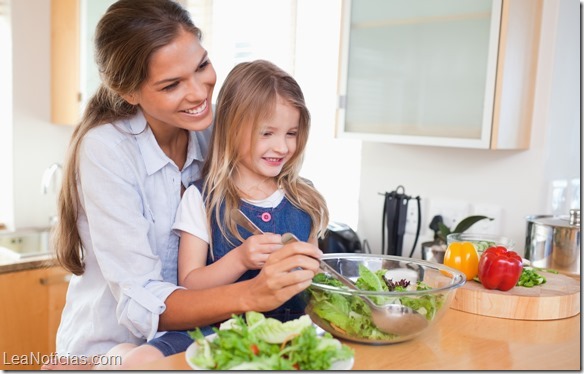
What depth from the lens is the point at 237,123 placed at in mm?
1374

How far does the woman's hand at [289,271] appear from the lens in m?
1.01

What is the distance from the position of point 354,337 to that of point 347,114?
1.23 m

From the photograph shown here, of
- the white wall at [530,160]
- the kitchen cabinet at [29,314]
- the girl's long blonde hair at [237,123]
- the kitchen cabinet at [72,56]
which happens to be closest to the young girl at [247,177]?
the girl's long blonde hair at [237,123]

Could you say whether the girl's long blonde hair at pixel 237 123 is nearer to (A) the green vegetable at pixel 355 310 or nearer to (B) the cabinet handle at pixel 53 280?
(A) the green vegetable at pixel 355 310

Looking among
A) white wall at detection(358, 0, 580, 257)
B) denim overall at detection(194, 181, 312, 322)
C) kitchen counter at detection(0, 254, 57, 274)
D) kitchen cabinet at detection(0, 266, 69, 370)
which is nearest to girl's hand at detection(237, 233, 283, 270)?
denim overall at detection(194, 181, 312, 322)

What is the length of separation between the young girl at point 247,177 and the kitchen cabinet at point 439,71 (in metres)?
0.66

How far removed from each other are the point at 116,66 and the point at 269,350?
0.71 meters

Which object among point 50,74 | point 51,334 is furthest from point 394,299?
point 50,74

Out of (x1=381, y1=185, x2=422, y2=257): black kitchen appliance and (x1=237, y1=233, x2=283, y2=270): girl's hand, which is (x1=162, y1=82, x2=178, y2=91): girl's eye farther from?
(x1=381, y1=185, x2=422, y2=257): black kitchen appliance

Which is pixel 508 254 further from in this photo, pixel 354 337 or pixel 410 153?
pixel 410 153

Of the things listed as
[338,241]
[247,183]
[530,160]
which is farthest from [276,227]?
[530,160]

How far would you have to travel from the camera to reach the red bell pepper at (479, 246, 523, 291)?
1.28 metres

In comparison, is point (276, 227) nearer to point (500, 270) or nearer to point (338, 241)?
point (500, 270)

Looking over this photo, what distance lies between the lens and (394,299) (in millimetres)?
998
